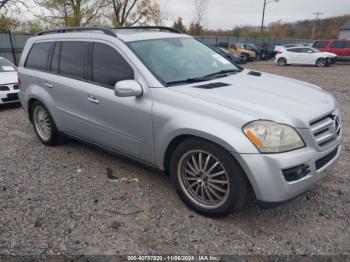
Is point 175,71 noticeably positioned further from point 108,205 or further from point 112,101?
point 108,205

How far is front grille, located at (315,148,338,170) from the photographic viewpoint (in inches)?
102

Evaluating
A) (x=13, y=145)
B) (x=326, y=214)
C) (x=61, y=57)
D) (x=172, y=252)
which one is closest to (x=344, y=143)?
(x=326, y=214)

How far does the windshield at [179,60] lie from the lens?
318cm

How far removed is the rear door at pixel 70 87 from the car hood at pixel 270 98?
1434 mm

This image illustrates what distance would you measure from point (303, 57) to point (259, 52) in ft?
21.1

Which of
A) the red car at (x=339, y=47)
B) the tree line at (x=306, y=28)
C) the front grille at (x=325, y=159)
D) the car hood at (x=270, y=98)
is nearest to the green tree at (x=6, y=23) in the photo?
the red car at (x=339, y=47)

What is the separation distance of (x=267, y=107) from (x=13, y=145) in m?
4.29

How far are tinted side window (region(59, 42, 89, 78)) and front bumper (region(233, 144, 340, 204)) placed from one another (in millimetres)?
2415

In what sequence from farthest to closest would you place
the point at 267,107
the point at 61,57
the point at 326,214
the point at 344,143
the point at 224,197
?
the point at 344,143 < the point at 61,57 < the point at 326,214 < the point at 224,197 < the point at 267,107

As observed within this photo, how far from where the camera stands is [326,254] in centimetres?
240

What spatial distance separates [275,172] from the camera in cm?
235

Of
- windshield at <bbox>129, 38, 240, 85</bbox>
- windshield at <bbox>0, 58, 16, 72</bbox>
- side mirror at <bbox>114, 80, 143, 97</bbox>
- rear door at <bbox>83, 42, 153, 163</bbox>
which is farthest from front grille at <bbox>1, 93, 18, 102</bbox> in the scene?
side mirror at <bbox>114, 80, 143, 97</bbox>

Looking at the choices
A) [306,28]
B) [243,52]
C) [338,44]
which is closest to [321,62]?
[338,44]

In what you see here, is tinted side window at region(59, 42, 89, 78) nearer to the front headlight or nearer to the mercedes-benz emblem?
the front headlight
